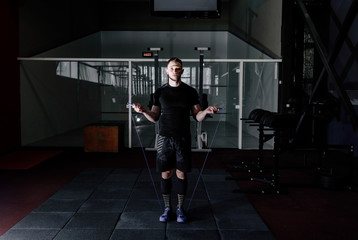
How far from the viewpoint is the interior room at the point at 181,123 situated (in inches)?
104

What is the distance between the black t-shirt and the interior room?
12 mm

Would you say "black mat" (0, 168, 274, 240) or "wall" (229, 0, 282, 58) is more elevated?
"wall" (229, 0, 282, 58)

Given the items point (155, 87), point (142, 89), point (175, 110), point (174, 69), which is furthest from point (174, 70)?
point (142, 89)

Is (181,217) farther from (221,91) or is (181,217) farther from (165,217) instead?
(221,91)

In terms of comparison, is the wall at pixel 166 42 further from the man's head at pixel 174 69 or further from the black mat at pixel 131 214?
the man's head at pixel 174 69

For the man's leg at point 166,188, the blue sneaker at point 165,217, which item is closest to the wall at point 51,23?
the man's leg at point 166,188

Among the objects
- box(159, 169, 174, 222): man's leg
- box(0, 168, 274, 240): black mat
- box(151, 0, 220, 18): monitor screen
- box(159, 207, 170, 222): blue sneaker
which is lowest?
box(0, 168, 274, 240): black mat

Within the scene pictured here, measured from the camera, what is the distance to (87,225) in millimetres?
2537

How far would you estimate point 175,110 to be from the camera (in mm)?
2535

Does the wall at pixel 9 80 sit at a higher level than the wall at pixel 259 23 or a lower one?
lower

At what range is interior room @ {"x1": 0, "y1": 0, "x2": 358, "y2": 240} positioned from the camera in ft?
8.63

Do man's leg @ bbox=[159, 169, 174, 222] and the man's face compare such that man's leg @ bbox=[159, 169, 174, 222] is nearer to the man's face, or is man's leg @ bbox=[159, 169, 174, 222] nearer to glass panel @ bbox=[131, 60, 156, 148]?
the man's face

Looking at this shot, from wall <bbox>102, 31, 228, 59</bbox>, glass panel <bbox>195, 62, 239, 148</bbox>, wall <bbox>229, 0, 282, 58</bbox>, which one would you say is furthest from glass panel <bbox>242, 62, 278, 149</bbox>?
wall <bbox>102, 31, 228, 59</bbox>

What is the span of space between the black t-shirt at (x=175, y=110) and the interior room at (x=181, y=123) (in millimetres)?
12
